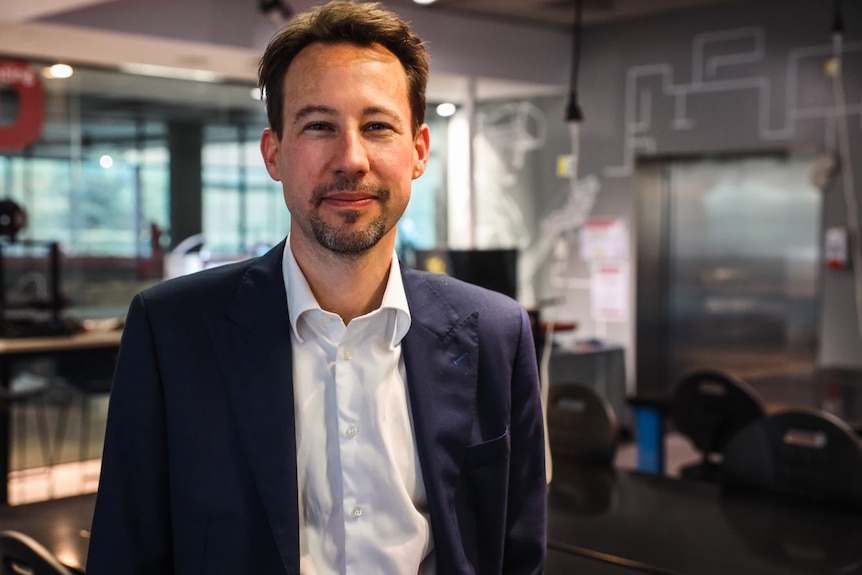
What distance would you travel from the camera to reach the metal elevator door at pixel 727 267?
6195 mm

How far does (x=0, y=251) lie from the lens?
→ 19.3ft

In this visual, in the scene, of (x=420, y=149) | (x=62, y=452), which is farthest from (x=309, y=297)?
(x=62, y=452)

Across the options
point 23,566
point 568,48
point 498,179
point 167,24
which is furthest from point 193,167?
point 23,566

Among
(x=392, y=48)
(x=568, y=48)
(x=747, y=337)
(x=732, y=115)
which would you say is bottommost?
(x=747, y=337)

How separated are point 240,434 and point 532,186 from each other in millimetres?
6657

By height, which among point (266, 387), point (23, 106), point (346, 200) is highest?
point (23, 106)

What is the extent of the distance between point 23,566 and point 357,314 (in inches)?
36.3

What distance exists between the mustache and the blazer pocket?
14.2 inches

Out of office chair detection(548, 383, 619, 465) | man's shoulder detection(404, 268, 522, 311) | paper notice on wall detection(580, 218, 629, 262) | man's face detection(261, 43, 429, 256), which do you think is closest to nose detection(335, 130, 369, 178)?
man's face detection(261, 43, 429, 256)

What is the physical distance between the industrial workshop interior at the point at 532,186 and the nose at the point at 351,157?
3.17 metres

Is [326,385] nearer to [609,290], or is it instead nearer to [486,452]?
[486,452]

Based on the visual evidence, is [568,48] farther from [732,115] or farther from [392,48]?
[392,48]

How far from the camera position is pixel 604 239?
7230mm

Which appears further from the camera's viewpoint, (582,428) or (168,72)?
(168,72)
